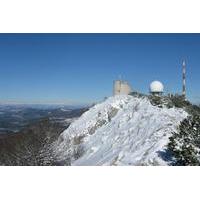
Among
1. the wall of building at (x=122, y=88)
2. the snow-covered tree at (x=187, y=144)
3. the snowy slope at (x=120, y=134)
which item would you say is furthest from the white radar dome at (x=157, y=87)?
the snow-covered tree at (x=187, y=144)

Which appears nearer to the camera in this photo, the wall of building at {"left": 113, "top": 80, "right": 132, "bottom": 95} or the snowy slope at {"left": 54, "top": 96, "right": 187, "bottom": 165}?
the snowy slope at {"left": 54, "top": 96, "right": 187, "bottom": 165}

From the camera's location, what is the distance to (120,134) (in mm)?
17875

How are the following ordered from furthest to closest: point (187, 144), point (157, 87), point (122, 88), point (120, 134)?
point (122, 88) < point (157, 87) < point (120, 134) < point (187, 144)

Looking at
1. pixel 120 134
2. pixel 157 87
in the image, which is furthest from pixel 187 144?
pixel 157 87

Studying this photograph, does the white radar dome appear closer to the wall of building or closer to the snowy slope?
the snowy slope

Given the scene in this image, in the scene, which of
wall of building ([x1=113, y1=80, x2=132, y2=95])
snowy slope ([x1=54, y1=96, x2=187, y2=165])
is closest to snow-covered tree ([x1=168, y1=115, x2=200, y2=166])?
snowy slope ([x1=54, y1=96, x2=187, y2=165])

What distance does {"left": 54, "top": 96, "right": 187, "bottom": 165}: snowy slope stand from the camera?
13.1 m

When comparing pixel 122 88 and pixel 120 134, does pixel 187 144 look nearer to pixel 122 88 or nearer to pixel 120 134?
pixel 120 134

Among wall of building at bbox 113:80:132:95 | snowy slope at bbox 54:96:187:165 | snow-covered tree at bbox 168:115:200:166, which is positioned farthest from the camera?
wall of building at bbox 113:80:132:95

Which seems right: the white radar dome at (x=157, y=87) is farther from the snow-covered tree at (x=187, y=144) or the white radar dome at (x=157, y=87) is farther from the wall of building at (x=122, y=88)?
the snow-covered tree at (x=187, y=144)

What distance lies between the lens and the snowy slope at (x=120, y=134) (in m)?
13.1
